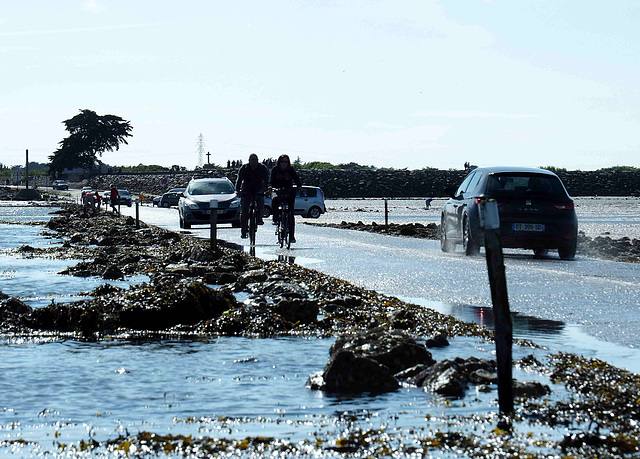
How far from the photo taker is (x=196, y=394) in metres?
6.42

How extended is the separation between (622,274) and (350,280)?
13.1ft

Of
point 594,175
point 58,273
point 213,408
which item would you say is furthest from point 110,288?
point 594,175

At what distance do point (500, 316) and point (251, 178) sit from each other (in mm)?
14089

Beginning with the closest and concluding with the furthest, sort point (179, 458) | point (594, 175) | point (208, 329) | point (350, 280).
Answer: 1. point (179, 458)
2. point (208, 329)
3. point (350, 280)
4. point (594, 175)

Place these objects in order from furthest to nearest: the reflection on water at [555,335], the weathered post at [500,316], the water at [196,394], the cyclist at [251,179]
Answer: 1. the cyclist at [251,179]
2. the reflection on water at [555,335]
3. the weathered post at [500,316]
4. the water at [196,394]

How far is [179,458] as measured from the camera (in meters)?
4.79

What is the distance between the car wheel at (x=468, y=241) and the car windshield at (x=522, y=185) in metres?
0.80

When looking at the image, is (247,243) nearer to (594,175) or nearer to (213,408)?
(213,408)

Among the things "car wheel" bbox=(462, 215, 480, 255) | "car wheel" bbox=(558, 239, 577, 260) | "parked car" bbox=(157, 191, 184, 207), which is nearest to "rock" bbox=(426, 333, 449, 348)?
"car wheel" bbox=(462, 215, 480, 255)

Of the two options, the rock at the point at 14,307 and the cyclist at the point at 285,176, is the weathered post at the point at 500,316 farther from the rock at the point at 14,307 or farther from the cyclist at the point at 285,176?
the cyclist at the point at 285,176

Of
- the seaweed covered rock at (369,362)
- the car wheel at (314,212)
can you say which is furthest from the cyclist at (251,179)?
the car wheel at (314,212)

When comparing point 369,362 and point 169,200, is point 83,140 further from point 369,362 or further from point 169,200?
point 369,362

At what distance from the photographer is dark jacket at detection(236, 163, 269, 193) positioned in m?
19.4

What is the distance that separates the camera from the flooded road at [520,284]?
882cm
